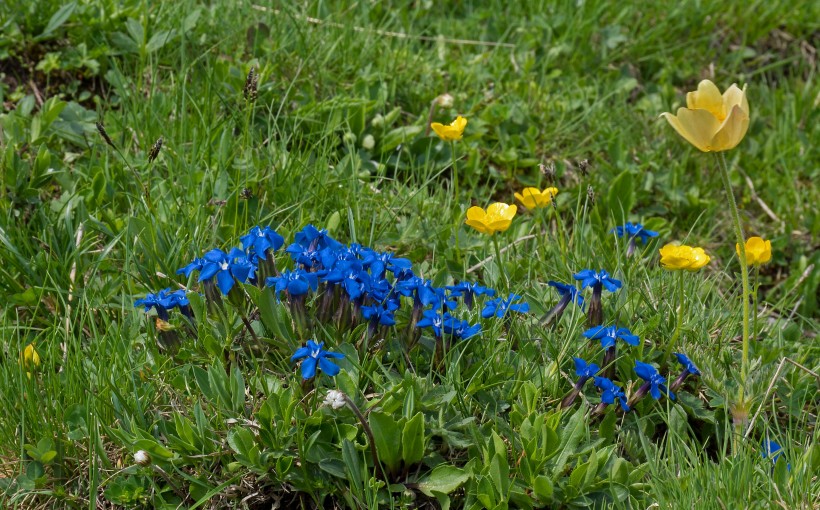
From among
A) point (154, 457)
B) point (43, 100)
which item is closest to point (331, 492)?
point (154, 457)

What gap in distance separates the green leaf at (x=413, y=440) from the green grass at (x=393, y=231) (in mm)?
20

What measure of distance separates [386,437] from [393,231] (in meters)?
1.05

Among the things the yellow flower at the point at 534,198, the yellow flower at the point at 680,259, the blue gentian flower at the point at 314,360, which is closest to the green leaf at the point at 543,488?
the blue gentian flower at the point at 314,360

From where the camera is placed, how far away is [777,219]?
393 centimetres

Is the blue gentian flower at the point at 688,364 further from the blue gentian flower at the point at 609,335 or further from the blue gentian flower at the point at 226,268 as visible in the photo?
the blue gentian flower at the point at 226,268

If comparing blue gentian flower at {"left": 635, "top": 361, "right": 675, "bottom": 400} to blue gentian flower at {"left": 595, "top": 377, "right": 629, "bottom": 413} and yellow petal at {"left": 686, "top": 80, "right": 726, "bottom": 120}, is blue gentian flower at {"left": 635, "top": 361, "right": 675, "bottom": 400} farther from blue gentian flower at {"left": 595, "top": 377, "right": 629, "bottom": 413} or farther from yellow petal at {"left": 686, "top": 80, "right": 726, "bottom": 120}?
yellow petal at {"left": 686, "top": 80, "right": 726, "bottom": 120}

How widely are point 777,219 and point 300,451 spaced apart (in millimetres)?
2642

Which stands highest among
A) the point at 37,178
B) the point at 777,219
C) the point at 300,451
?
the point at 37,178

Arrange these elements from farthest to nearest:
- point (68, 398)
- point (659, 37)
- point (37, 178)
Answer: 1. point (659, 37)
2. point (37, 178)
3. point (68, 398)

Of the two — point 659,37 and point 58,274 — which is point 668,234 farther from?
point 58,274

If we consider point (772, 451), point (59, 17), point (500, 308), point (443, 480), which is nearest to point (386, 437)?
point (443, 480)

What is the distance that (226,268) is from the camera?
227 cm

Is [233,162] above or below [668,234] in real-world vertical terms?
above

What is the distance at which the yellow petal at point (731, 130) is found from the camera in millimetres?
2082
